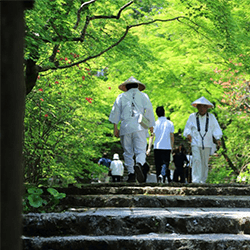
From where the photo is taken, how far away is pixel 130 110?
8.40m

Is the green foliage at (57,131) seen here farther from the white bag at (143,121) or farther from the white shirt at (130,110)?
the white bag at (143,121)

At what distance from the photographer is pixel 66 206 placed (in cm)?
483

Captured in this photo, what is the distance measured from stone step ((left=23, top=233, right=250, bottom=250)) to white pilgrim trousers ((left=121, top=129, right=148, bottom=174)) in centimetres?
447

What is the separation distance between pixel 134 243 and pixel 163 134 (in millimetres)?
6672

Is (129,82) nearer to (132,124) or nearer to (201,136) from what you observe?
(132,124)

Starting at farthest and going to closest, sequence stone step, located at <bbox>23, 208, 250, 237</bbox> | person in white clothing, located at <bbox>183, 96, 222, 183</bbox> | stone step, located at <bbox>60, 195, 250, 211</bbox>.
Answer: person in white clothing, located at <bbox>183, 96, 222, 183</bbox>
stone step, located at <bbox>60, 195, 250, 211</bbox>
stone step, located at <bbox>23, 208, 250, 237</bbox>

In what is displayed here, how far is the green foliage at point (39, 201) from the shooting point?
443 cm

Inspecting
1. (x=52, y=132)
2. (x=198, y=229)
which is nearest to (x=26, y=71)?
(x=52, y=132)

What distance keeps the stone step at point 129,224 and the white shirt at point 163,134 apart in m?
5.91

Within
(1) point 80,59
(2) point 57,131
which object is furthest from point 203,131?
(2) point 57,131

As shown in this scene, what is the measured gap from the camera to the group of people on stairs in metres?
8.25

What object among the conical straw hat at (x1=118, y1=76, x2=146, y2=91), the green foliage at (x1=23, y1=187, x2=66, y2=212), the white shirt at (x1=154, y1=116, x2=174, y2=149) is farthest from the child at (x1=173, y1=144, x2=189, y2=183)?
the green foliage at (x1=23, y1=187, x2=66, y2=212)

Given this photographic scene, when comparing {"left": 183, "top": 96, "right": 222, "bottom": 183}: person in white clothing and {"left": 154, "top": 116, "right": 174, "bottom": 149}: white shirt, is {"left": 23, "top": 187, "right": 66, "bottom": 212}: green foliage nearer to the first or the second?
{"left": 183, "top": 96, "right": 222, "bottom": 183}: person in white clothing

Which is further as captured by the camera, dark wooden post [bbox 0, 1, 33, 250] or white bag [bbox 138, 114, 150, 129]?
white bag [bbox 138, 114, 150, 129]
